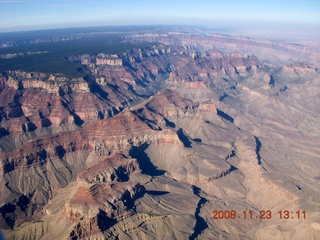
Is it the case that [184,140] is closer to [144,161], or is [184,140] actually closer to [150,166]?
[150,166]

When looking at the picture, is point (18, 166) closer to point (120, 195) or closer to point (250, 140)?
point (120, 195)

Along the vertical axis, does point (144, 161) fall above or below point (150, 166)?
above

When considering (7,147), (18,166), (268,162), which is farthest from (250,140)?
(7,147)
